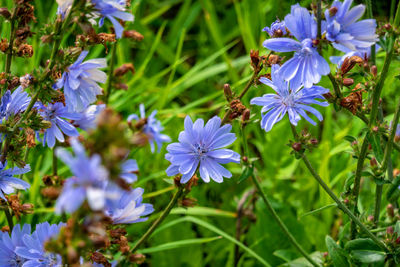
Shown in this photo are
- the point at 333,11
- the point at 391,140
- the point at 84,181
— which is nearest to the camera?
the point at 84,181

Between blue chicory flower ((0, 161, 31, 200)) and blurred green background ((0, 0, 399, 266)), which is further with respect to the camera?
blurred green background ((0, 0, 399, 266))

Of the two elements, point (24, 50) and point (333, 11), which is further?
point (24, 50)

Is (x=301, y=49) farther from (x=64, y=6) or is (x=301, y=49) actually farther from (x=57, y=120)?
(x=57, y=120)

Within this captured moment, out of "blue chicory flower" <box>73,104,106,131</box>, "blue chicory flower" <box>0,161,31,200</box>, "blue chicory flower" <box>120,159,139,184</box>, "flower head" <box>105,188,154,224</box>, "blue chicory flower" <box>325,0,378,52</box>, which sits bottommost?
"flower head" <box>105,188,154,224</box>

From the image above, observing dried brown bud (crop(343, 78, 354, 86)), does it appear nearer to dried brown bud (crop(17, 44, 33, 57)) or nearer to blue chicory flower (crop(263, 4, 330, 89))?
blue chicory flower (crop(263, 4, 330, 89))

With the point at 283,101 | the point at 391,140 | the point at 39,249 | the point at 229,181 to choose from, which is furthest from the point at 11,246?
the point at 229,181

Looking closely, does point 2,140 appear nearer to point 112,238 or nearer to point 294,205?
point 112,238

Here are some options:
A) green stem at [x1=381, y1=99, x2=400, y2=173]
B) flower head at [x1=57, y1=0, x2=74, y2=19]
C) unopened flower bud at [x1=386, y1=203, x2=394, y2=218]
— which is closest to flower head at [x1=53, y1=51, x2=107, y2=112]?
flower head at [x1=57, y1=0, x2=74, y2=19]
